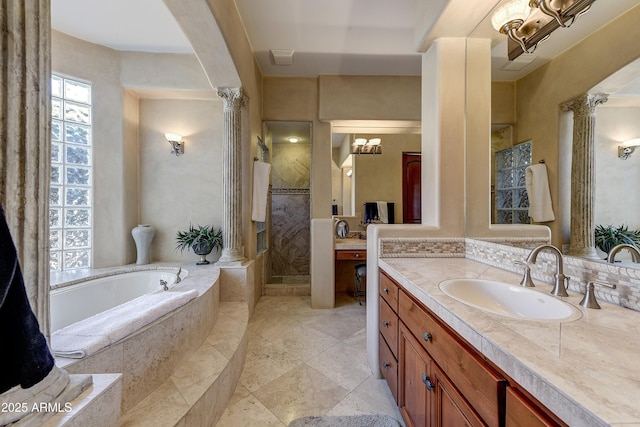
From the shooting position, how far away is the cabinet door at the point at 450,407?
2.36 feet

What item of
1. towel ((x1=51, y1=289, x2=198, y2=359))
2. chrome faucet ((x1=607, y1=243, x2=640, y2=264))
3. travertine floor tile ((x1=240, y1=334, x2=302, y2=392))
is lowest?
travertine floor tile ((x1=240, y1=334, x2=302, y2=392))

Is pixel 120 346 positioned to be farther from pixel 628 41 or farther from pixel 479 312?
pixel 628 41

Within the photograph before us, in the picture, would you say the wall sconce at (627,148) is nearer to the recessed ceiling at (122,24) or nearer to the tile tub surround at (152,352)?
the tile tub surround at (152,352)

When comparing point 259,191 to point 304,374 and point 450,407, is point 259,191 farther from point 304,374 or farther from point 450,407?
point 450,407

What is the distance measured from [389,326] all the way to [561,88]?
1.49m

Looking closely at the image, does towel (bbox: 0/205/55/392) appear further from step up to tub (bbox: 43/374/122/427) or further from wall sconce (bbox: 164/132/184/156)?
wall sconce (bbox: 164/132/184/156)

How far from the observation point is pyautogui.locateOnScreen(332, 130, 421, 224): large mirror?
3297mm

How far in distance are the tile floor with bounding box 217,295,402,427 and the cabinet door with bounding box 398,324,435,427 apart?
325mm

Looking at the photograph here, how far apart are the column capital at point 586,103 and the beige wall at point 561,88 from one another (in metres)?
0.03

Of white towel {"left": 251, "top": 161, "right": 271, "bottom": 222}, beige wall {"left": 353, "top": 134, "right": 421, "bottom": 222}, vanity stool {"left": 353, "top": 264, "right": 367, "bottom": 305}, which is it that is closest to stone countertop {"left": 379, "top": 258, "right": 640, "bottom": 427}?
vanity stool {"left": 353, "top": 264, "right": 367, "bottom": 305}

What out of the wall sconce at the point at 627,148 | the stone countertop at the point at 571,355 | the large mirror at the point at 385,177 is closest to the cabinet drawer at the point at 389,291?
the stone countertop at the point at 571,355

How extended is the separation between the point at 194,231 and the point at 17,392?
2.35 m

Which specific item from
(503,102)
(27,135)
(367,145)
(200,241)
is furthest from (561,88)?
(200,241)

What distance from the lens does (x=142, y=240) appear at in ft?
9.18
